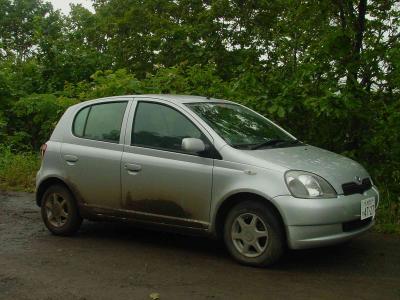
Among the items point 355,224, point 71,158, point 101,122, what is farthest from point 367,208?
point 71,158

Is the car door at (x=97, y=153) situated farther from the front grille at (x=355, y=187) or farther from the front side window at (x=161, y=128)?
the front grille at (x=355, y=187)

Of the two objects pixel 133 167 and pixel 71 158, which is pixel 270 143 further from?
pixel 71 158

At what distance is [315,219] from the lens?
17.4 feet

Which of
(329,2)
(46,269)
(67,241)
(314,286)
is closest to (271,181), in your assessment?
(314,286)

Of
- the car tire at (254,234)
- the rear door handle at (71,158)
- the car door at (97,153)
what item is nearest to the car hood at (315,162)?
the car tire at (254,234)

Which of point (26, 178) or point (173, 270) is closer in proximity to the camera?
point (173, 270)

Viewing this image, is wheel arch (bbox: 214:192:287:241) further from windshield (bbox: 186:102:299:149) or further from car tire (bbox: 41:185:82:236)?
car tire (bbox: 41:185:82:236)

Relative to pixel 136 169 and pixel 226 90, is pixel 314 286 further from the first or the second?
pixel 226 90

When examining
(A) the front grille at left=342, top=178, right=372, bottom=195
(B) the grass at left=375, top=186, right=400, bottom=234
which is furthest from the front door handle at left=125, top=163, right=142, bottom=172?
(B) the grass at left=375, top=186, right=400, bottom=234

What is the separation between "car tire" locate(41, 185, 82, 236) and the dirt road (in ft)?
0.44

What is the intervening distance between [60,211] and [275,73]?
4.20 metres

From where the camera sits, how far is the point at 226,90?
32.5ft

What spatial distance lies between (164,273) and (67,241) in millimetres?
1853

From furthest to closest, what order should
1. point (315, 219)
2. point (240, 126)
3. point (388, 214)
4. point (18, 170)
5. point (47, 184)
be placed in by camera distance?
point (18, 170) → point (388, 214) → point (47, 184) → point (240, 126) → point (315, 219)
